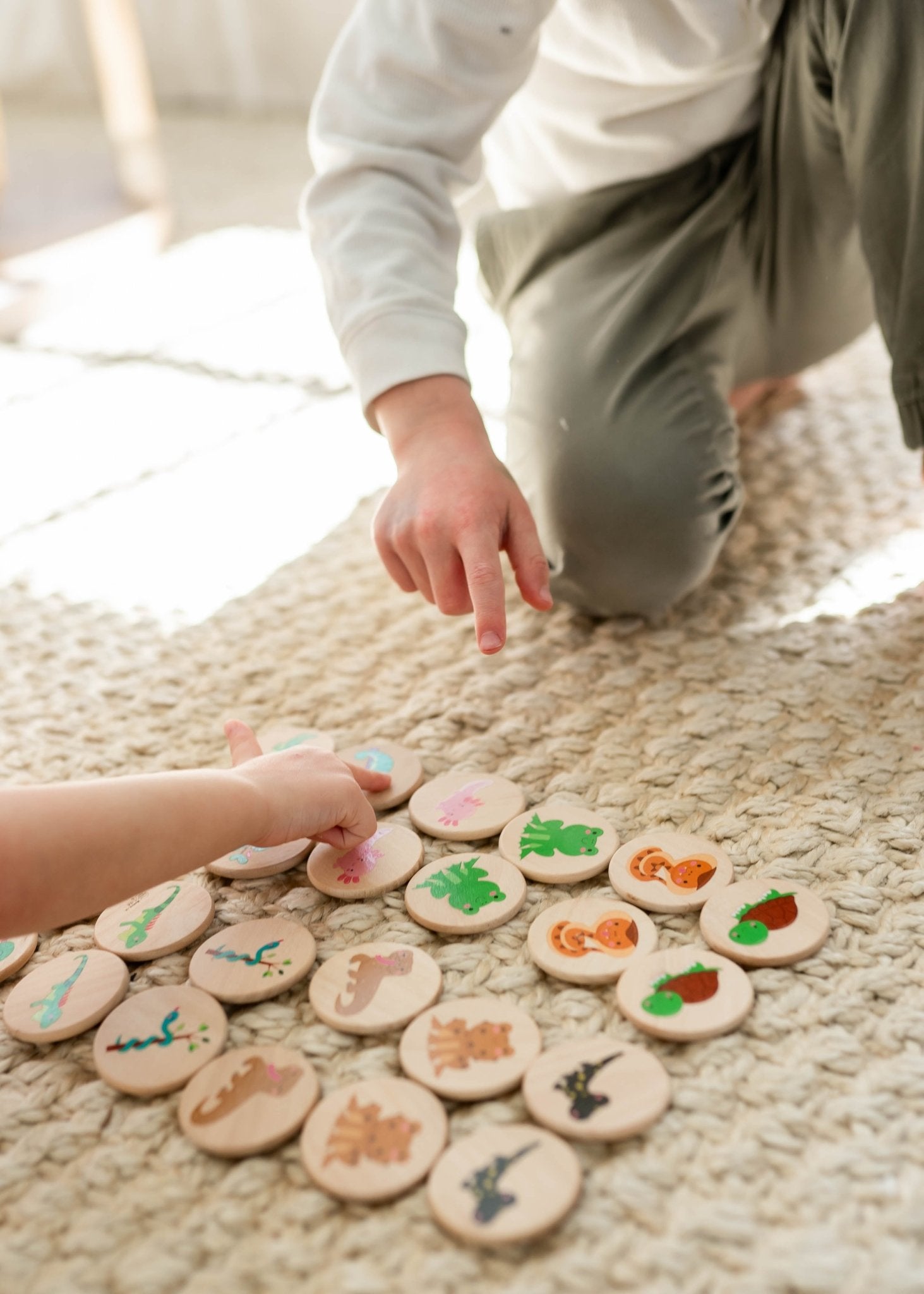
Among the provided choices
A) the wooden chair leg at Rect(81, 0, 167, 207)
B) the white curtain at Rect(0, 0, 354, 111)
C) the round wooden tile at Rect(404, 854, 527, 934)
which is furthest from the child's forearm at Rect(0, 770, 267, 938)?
the white curtain at Rect(0, 0, 354, 111)

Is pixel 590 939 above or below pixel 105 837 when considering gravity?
below

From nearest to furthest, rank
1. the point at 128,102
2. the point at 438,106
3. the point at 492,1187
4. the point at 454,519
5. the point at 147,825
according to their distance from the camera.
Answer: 1. the point at 492,1187
2. the point at 147,825
3. the point at 454,519
4. the point at 438,106
5. the point at 128,102

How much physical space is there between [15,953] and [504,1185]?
1.05ft

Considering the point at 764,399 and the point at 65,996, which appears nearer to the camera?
the point at 65,996

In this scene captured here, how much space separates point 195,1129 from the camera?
0.57m

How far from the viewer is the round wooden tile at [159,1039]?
0.60 m

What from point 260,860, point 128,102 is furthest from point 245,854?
point 128,102

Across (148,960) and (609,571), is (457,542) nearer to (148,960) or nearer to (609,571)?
(609,571)

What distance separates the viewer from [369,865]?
72 centimetres

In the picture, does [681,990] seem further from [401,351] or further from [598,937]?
[401,351]

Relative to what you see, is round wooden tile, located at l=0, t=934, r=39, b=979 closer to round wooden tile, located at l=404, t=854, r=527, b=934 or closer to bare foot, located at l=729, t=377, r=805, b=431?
round wooden tile, located at l=404, t=854, r=527, b=934

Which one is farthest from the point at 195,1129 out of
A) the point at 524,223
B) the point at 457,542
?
the point at 524,223

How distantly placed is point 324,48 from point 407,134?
5.16 ft

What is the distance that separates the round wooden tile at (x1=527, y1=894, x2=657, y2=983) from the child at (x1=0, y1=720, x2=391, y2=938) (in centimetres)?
13
